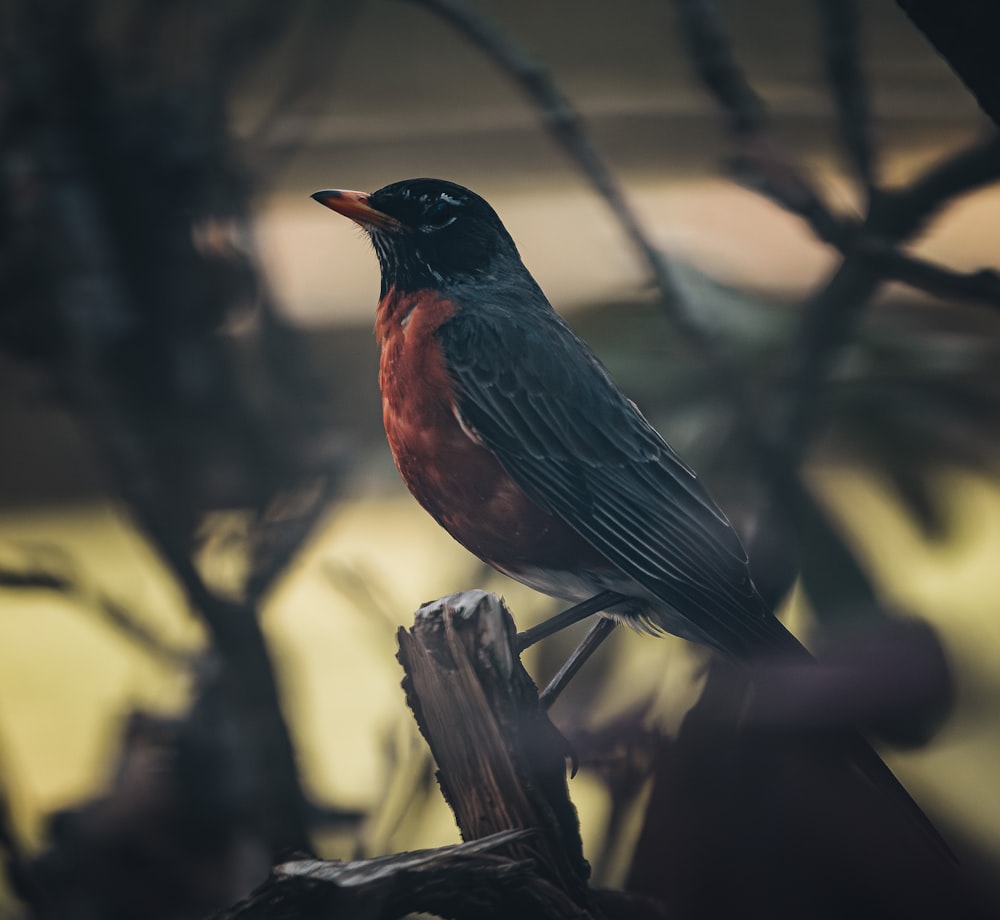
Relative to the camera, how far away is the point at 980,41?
97 cm

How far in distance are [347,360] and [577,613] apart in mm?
853

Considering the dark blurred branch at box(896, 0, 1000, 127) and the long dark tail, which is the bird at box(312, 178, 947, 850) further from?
the dark blurred branch at box(896, 0, 1000, 127)

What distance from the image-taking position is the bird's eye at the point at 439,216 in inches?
50.3

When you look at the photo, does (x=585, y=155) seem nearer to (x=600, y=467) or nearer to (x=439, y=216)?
(x=439, y=216)

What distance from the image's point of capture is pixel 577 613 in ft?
3.88

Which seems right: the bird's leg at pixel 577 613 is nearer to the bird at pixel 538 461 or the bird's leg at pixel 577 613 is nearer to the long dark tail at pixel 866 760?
the bird at pixel 538 461

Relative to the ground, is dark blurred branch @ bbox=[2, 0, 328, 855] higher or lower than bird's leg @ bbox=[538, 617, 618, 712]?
higher

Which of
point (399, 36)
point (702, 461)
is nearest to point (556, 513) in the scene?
point (702, 461)

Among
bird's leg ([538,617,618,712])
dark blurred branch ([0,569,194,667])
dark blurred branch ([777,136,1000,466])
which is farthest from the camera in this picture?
dark blurred branch ([0,569,194,667])

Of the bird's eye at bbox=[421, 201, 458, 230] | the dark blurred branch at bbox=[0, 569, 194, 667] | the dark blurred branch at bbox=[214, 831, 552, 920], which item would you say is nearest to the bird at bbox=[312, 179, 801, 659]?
the bird's eye at bbox=[421, 201, 458, 230]

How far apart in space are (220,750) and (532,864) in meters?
0.87

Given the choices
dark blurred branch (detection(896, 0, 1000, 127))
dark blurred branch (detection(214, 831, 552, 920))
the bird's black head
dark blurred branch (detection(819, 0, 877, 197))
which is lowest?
dark blurred branch (detection(214, 831, 552, 920))

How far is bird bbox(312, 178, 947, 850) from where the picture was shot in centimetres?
114

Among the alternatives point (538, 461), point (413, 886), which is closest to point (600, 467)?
point (538, 461)
